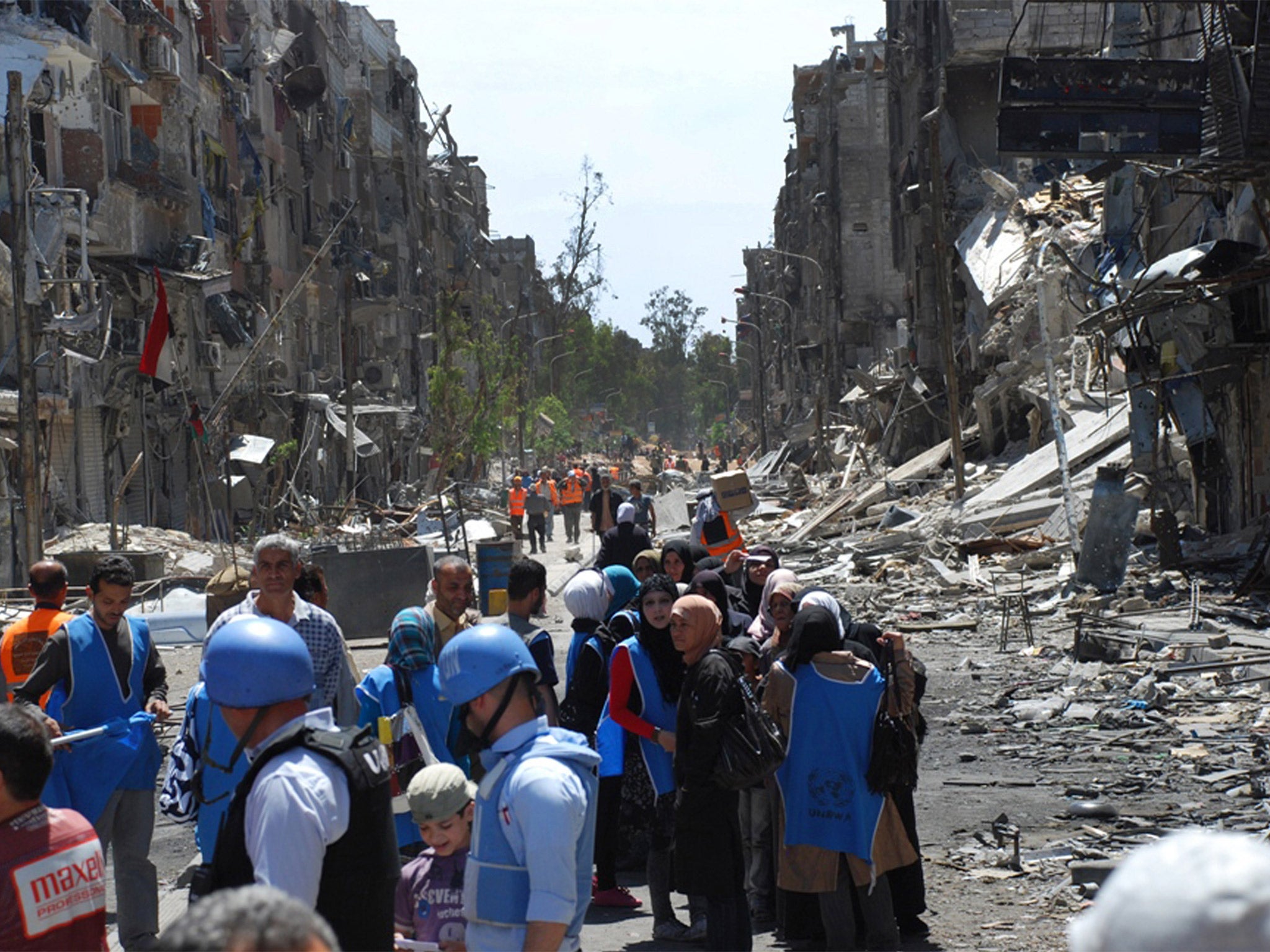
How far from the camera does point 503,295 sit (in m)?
124

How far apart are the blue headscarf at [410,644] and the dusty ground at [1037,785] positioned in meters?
1.60

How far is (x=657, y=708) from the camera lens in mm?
7414

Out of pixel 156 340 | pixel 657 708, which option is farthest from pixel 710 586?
pixel 156 340

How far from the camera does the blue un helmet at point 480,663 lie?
405 cm

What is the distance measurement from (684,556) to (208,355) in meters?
30.5

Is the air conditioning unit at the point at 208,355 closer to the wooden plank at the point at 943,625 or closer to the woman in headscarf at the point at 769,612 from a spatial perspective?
the wooden plank at the point at 943,625

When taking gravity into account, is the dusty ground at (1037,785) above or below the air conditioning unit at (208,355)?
below

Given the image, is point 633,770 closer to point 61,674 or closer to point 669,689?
point 669,689

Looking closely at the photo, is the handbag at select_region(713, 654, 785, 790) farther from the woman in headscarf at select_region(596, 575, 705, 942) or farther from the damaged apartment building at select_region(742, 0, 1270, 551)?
the damaged apartment building at select_region(742, 0, 1270, 551)

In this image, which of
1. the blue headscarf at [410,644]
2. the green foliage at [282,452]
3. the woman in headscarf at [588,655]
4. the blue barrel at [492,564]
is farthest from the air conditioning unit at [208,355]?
the blue headscarf at [410,644]

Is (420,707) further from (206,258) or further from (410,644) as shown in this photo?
(206,258)

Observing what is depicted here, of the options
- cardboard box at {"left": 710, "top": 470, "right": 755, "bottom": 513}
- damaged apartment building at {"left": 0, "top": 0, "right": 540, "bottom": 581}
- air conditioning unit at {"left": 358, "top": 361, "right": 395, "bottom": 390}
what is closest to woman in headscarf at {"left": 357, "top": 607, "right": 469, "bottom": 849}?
damaged apartment building at {"left": 0, "top": 0, "right": 540, "bottom": 581}

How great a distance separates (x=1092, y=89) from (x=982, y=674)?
6.02 meters

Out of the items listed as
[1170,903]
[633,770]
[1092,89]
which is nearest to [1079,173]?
[1092,89]
